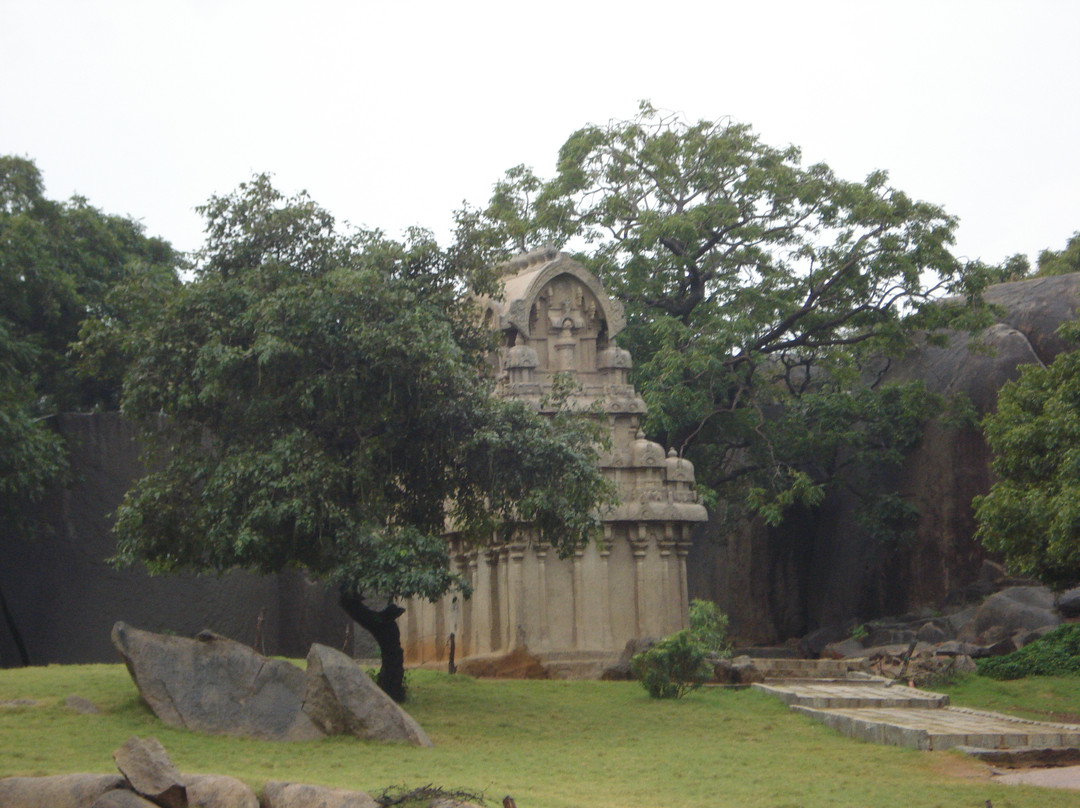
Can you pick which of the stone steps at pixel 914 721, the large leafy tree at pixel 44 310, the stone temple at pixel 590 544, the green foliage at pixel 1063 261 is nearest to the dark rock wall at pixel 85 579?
the large leafy tree at pixel 44 310

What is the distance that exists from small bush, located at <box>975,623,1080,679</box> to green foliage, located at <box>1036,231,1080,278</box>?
1724cm

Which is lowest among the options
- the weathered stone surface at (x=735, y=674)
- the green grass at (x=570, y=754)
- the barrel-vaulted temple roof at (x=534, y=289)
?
the green grass at (x=570, y=754)

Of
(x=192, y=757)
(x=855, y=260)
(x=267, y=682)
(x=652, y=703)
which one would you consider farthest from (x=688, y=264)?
(x=192, y=757)

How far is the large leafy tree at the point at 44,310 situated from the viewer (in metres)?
22.8

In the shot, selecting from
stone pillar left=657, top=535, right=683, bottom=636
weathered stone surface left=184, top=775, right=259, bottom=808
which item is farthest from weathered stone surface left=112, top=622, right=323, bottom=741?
stone pillar left=657, top=535, right=683, bottom=636

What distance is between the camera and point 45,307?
25.3 m

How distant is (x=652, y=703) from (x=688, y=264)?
13.1m

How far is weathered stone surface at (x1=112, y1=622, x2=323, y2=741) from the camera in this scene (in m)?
12.6

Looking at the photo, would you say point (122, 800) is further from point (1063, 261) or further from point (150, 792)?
point (1063, 261)

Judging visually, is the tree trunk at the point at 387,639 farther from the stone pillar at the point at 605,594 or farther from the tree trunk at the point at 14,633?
the tree trunk at the point at 14,633

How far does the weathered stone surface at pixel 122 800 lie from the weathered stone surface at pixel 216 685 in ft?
12.2

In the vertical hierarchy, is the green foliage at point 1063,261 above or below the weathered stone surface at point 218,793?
above

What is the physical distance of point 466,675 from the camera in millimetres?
19109

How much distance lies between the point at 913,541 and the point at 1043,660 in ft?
30.3
